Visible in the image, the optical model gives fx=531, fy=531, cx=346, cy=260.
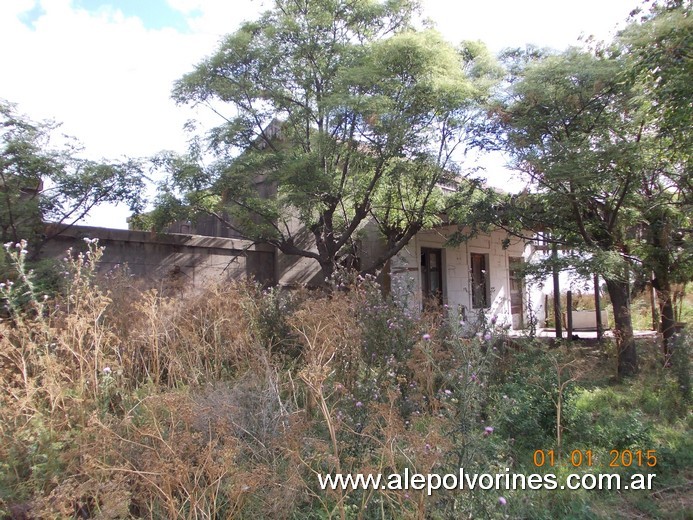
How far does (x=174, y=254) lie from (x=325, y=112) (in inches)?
143

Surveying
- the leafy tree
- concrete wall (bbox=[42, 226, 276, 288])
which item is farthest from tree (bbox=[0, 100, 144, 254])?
the leafy tree

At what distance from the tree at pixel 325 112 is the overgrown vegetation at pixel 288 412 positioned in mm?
3000

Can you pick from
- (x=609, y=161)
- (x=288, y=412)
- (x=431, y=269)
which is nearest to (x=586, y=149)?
(x=609, y=161)

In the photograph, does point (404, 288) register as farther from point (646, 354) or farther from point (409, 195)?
point (409, 195)

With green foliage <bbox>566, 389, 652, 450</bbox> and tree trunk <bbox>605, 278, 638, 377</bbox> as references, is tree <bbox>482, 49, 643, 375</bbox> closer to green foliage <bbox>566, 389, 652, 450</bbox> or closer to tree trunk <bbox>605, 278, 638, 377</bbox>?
tree trunk <bbox>605, 278, 638, 377</bbox>

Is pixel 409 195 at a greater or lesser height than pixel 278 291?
greater

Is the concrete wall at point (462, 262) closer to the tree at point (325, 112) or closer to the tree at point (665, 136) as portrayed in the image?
the tree at point (325, 112)

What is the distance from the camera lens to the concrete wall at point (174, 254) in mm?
8039

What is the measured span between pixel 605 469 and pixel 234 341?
3245 mm

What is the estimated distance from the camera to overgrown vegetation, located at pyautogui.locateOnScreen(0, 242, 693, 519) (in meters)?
2.70

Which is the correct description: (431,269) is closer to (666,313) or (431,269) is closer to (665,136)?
(666,313)

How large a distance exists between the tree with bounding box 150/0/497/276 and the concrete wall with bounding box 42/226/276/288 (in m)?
0.75

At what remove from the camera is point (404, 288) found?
5.15 metres

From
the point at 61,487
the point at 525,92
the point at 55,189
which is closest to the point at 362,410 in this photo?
the point at 61,487
